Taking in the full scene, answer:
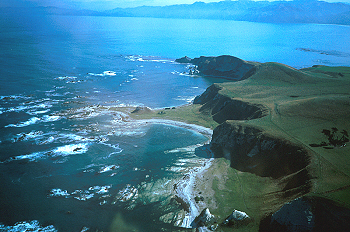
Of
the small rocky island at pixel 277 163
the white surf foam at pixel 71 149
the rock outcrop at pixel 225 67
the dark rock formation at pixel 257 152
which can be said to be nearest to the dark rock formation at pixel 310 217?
the small rocky island at pixel 277 163

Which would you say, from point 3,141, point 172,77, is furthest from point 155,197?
point 172,77

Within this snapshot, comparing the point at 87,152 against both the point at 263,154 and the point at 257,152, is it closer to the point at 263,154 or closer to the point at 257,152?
the point at 257,152

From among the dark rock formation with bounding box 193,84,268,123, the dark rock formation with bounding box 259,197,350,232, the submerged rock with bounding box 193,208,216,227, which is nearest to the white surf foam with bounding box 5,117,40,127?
the dark rock formation with bounding box 193,84,268,123

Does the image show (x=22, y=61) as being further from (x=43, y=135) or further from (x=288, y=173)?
(x=288, y=173)

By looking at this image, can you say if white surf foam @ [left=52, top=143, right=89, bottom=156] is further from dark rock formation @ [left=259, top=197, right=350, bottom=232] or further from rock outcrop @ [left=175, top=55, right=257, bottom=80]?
rock outcrop @ [left=175, top=55, right=257, bottom=80]

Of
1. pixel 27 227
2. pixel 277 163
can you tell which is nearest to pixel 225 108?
pixel 277 163
